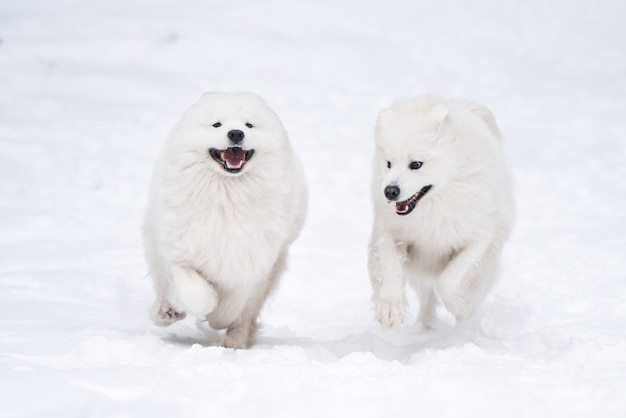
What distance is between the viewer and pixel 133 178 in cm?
1041

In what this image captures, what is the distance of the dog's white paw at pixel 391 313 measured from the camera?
5305mm

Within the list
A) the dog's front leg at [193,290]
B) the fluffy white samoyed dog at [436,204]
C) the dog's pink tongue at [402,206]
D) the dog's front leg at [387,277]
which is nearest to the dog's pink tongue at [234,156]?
the dog's front leg at [193,290]

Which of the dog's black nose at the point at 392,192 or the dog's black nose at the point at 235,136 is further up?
the dog's black nose at the point at 235,136

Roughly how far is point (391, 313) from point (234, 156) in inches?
53.2

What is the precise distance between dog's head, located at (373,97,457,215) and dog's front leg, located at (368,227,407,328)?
1.00 feet

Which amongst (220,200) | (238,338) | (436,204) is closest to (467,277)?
(436,204)

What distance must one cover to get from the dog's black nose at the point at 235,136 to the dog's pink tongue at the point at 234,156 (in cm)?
13

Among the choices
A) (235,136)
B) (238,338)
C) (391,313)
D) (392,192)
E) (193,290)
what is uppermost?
(235,136)

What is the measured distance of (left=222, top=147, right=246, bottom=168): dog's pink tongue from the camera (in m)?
5.10

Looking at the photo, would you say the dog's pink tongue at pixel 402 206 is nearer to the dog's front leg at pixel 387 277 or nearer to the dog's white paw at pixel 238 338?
the dog's front leg at pixel 387 277

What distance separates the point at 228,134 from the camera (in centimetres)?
498

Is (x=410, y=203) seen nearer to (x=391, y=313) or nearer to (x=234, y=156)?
(x=391, y=313)

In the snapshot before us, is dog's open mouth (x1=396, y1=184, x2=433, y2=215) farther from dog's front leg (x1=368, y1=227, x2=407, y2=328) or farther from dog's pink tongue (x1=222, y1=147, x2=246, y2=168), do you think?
dog's pink tongue (x1=222, y1=147, x2=246, y2=168)

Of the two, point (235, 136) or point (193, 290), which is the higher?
point (235, 136)
